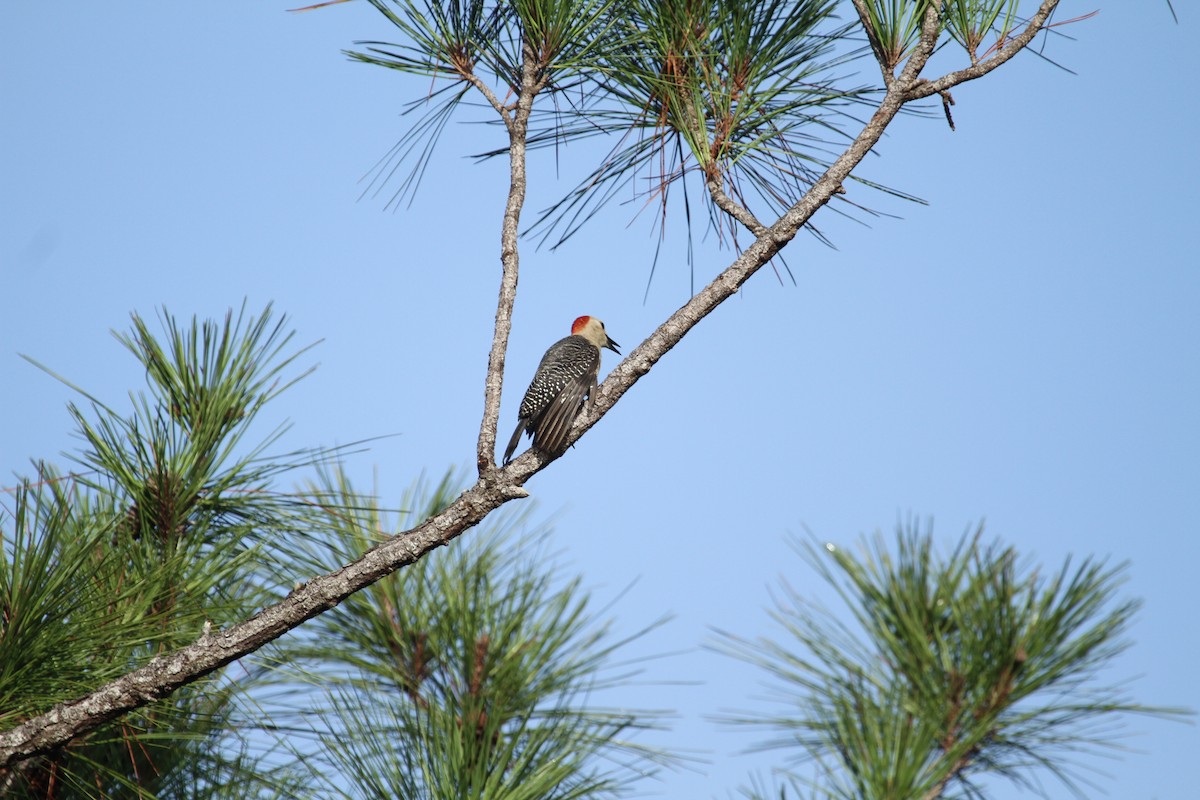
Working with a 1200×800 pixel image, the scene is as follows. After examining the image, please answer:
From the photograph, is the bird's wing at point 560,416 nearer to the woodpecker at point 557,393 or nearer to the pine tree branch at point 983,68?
the woodpecker at point 557,393

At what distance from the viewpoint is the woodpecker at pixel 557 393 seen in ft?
8.47

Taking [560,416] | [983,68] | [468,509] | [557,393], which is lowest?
[468,509]

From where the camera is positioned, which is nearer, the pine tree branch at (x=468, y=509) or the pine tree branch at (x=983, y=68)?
the pine tree branch at (x=468, y=509)

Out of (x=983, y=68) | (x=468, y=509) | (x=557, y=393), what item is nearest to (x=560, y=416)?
(x=557, y=393)

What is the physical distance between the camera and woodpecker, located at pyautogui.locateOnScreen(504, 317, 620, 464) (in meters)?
2.58

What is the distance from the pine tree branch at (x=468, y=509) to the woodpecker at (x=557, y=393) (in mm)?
150

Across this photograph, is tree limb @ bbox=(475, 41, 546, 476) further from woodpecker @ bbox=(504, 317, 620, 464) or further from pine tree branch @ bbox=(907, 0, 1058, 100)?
pine tree branch @ bbox=(907, 0, 1058, 100)

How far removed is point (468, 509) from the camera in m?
2.16

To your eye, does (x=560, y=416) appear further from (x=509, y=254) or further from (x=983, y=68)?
(x=983, y=68)

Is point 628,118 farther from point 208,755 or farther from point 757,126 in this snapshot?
point 208,755

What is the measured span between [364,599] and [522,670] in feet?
1.86

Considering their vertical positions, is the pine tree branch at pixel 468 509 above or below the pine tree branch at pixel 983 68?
below

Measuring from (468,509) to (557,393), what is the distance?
95cm

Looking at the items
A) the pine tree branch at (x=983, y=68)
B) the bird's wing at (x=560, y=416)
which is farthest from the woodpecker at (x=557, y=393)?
the pine tree branch at (x=983, y=68)
